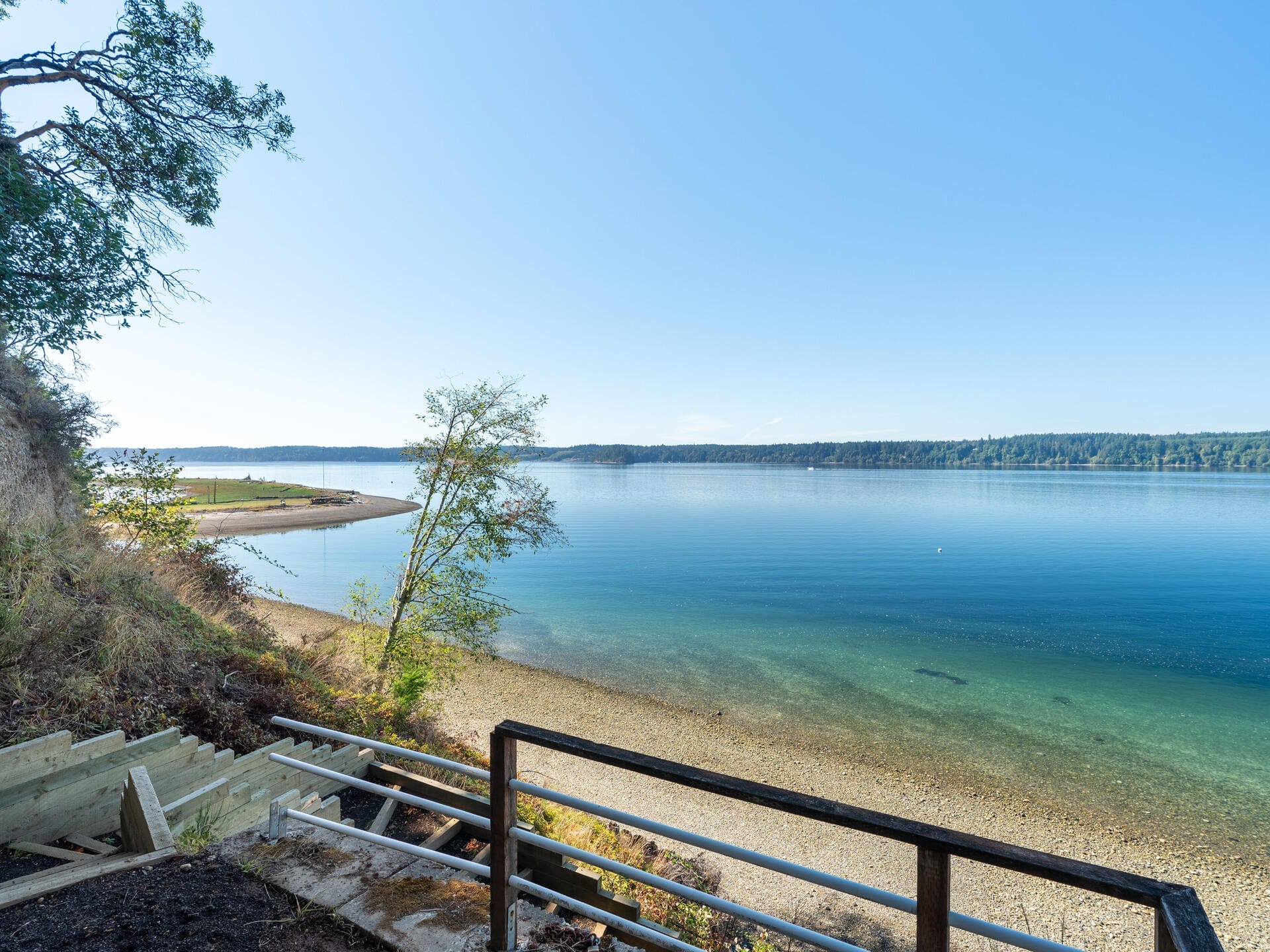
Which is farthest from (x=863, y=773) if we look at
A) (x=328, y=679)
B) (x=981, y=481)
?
(x=981, y=481)

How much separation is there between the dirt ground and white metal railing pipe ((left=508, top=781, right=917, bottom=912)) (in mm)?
1386

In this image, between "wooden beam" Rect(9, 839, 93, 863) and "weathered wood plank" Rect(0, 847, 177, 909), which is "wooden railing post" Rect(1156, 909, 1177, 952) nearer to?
"weathered wood plank" Rect(0, 847, 177, 909)

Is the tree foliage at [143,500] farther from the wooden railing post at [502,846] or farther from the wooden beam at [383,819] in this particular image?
the wooden railing post at [502,846]

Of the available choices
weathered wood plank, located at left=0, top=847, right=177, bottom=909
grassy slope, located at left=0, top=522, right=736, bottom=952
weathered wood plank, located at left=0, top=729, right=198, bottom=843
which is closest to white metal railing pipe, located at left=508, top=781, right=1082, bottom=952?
weathered wood plank, located at left=0, top=847, right=177, bottom=909

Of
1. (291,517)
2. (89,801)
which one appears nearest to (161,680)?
(89,801)

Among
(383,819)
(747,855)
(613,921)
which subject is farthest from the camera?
(383,819)

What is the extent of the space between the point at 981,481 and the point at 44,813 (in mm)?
157472

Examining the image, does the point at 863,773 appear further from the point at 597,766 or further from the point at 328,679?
the point at 328,679

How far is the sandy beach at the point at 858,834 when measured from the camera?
819 centimetres

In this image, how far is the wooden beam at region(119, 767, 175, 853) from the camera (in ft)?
11.8

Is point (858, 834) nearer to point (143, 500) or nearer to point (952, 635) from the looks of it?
point (952, 635)

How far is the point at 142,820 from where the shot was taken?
360 centimetres

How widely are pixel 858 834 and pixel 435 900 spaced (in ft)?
36.1

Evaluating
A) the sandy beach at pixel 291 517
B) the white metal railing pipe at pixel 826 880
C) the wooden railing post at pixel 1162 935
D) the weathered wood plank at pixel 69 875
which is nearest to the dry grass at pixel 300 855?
the weathered wood plank at pixel 69 875
